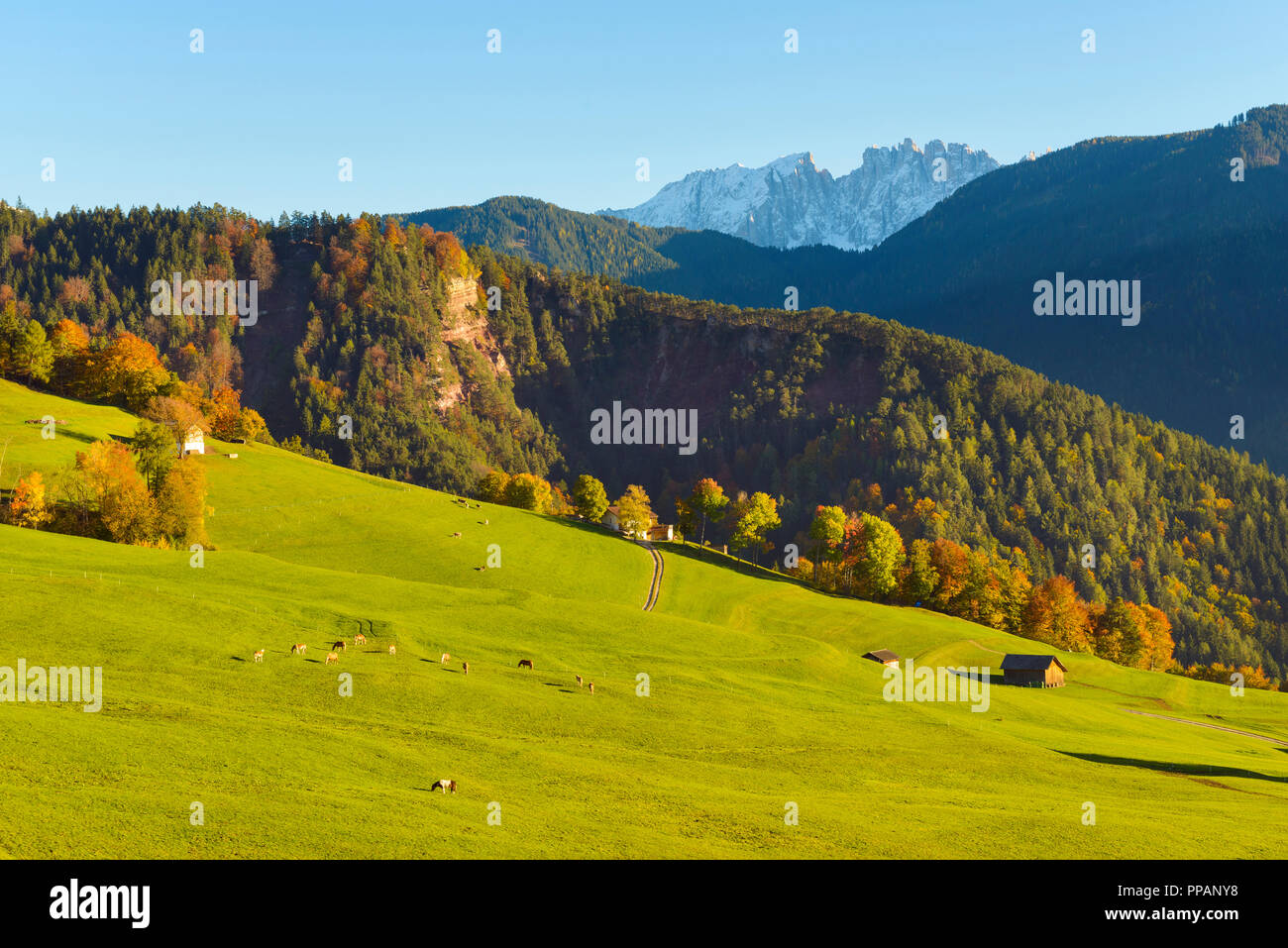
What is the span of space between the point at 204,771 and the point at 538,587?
81432mm

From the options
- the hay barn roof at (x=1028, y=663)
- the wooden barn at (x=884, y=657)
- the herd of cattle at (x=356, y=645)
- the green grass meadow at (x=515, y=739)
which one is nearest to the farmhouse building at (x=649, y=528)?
the green grass meadow at (x=515, y=739)

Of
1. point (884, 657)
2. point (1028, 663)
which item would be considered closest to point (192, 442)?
point (884, 657)

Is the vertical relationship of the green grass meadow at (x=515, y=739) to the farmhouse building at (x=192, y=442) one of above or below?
below

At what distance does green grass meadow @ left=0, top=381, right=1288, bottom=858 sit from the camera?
37.4 metres

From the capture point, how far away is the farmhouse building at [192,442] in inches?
5812

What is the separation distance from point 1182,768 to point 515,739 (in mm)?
45667

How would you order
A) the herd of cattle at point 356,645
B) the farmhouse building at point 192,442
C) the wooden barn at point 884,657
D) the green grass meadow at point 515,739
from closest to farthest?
the green grass meadow at point 515,739 < the herd of cattle at point 356,645 < the wooden barn at point 884,657 < the farmhouse building at point 192,442

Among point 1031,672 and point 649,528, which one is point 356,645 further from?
point 649,528

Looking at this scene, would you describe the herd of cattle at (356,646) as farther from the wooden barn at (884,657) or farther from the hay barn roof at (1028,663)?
the hay barn roof at (1028,663)

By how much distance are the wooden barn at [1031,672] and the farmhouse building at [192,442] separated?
11629 cm

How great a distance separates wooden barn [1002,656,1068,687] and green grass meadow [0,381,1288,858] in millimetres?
2465
